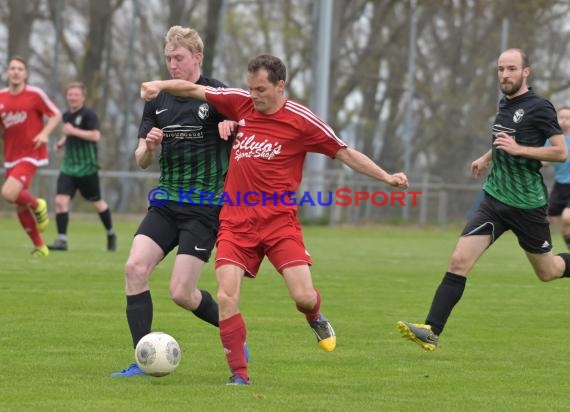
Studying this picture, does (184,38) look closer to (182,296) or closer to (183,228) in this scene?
(183,228)

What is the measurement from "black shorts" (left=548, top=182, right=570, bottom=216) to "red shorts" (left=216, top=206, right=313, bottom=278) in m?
9.06

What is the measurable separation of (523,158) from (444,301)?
114 centimetres

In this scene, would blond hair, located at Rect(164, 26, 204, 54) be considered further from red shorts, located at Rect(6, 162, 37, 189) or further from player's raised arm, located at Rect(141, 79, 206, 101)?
red shorts, located at Rect(6, 162, 37, 189)

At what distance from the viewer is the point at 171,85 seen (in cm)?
719

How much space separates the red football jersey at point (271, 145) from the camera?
23.4 ft

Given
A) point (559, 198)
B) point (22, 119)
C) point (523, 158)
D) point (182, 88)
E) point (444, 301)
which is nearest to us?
point (182, 88)

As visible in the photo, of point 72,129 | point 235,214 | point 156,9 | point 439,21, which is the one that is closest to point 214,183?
point 235,214

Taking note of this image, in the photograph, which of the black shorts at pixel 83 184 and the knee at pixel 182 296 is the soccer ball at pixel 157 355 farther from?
the black shorts at pixel 83 184

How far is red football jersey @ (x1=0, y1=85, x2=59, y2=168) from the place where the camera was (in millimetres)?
15219

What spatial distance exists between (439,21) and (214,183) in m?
26.9

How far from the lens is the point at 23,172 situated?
15125mm

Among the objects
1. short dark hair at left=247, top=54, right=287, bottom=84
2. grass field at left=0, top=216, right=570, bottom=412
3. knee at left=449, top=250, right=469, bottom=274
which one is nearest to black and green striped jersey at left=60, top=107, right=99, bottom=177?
grass field at left=0, top=216, right=570, bottom=412

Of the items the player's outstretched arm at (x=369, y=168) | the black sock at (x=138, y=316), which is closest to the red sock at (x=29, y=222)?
the black sock at (x=138, y=316)

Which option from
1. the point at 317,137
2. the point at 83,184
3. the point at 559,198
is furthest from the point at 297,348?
the point at 83,184
